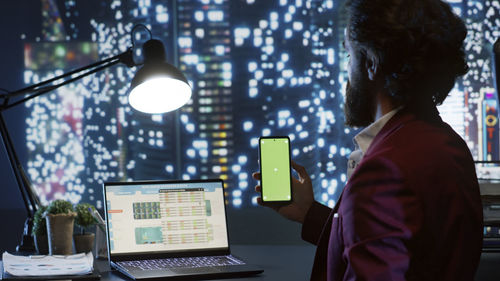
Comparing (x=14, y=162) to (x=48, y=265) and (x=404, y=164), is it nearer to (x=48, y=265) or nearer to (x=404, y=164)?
(x=48, y=265)

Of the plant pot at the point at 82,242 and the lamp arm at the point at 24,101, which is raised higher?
the lamp arm at the point at 24,101

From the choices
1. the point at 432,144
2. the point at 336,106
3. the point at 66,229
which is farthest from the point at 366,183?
the point at 336,106

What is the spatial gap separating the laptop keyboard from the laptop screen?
0.15 feet

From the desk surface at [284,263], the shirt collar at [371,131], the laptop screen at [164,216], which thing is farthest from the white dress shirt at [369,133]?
the laptop screen at [164,216]

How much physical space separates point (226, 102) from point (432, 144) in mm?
2910

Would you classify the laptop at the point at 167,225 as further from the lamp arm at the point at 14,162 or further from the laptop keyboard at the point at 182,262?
the lamp arm at the point at 14,162

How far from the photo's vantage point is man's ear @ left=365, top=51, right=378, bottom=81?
0.91 m

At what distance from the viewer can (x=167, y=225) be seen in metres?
1.78

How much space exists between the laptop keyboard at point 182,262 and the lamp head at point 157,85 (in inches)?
19.7

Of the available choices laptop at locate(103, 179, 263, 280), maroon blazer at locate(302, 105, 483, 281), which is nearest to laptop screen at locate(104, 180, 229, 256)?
laptop at locate(103, 179, 263, 280)

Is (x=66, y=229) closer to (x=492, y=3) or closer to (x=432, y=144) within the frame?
(x=432, y=144)

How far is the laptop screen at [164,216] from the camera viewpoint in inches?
68.5

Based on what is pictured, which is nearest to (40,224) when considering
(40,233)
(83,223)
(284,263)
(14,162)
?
(40,233)

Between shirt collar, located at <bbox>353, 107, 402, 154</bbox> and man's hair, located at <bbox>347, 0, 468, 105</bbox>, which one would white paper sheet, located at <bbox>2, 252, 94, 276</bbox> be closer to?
shirt collar, located at <bbox>353, 107, 402, 154</bbox>
